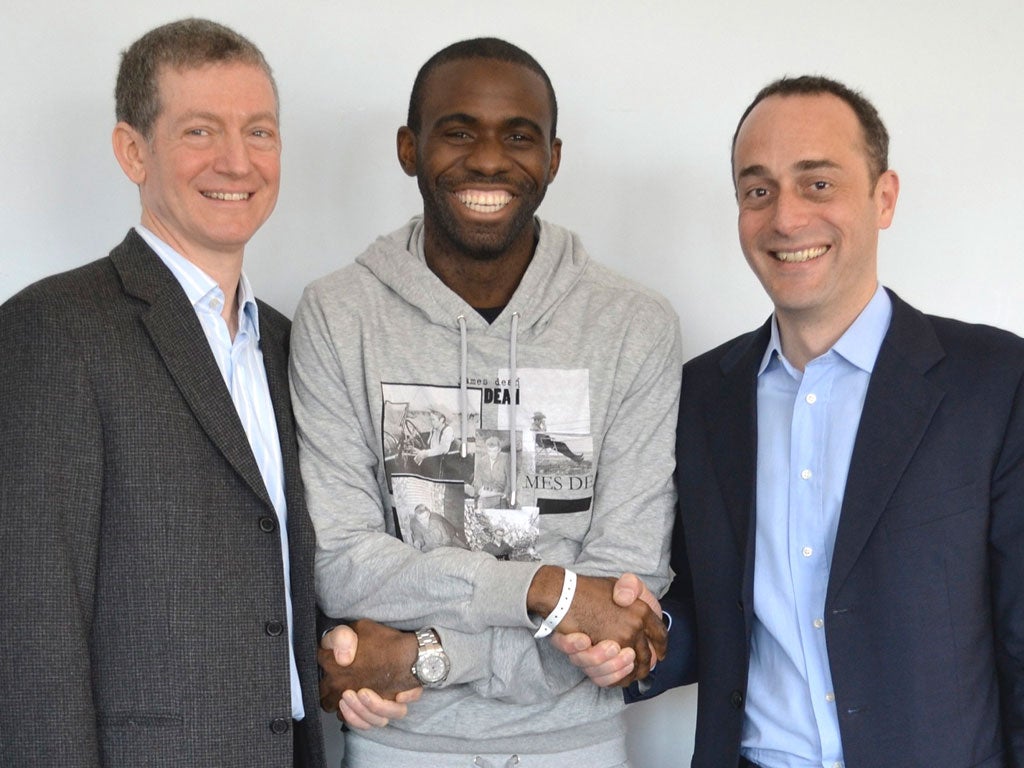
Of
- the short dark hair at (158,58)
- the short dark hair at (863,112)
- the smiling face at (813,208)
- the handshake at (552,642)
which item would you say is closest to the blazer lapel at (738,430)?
the smiling face at (813,208)

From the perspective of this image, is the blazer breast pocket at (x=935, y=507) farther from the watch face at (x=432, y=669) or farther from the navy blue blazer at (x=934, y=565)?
the watch face at (x=432, y=669)

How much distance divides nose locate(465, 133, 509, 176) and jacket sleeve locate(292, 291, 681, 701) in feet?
1.31

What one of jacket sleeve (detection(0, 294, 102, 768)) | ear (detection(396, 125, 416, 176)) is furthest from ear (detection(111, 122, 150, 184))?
ear (detection(396, 125, 416, 176))

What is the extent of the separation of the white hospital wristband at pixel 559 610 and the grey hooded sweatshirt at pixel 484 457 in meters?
A: 0.06

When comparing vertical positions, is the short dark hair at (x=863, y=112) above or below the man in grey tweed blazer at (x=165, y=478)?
above

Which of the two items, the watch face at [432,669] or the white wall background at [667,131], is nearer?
the watch face at [432,669]

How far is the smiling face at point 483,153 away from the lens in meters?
2.28

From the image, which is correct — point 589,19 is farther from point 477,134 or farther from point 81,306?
point 81,306

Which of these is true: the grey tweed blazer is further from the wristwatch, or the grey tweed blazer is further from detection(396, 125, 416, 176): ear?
detection(396, 125, 416, 176): ear

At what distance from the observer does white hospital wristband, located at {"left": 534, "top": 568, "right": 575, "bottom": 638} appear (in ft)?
6.75

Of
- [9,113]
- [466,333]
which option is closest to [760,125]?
[466,333]

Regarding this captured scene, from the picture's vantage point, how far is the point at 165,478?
75.5 inches

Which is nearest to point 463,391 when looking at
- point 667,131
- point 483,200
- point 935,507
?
point 483,200

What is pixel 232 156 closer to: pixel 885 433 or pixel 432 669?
pixel 432 669
